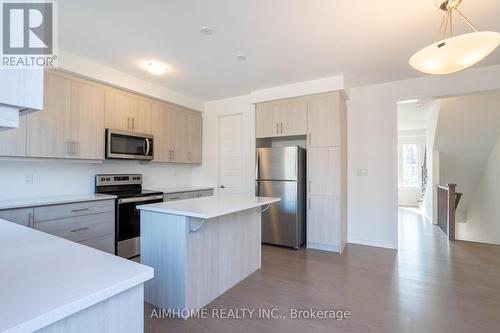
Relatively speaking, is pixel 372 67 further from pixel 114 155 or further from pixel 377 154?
pixel 114 155

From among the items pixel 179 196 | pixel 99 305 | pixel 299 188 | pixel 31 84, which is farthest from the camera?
pixel 179 196

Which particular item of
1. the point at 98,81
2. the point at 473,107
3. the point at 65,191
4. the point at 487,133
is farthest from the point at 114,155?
the point at 487,133

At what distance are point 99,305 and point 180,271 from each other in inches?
54.1

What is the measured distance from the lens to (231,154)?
4.94m

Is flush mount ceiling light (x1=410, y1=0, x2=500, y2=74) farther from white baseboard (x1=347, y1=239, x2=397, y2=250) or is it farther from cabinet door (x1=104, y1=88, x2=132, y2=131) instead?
cabinet door (x1=104, y1=88, x2=132, y2=131)

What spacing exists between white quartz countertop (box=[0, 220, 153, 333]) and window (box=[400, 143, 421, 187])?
10.0 metres

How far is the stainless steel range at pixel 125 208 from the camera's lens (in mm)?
3252

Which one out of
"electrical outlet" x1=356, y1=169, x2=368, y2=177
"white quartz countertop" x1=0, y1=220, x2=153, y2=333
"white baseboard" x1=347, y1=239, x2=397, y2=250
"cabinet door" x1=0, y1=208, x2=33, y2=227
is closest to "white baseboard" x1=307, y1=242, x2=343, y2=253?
"white baseboard" x1=347, y1=239, x2=397, y2=250

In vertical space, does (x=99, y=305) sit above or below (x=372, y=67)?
below

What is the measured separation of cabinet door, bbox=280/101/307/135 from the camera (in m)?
3.98

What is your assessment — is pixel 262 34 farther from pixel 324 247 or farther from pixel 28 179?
pixel 28 179

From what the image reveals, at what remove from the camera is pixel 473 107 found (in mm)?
4523

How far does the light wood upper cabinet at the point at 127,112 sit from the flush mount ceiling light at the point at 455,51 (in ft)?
11.5


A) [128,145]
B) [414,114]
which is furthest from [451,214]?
[128,145]
